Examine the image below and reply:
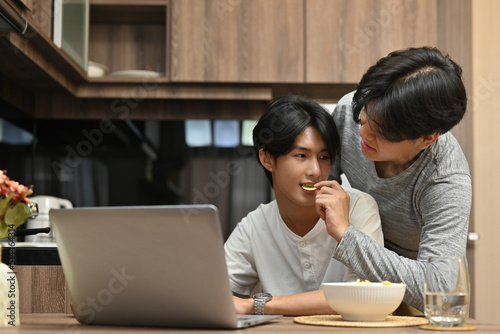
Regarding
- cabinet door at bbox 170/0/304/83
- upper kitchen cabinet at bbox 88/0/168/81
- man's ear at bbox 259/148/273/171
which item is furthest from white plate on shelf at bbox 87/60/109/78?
man's ear at bbox 259/148/273/171

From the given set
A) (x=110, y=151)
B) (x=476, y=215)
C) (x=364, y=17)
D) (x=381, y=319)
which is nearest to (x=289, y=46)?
(x=364, y=17)

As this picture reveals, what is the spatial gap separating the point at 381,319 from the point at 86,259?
501 mm

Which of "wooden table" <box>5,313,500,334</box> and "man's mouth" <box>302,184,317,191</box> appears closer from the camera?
"wooden table" <box>5,313,500,334</box>

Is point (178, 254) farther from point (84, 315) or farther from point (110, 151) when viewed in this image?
point (110, 151)

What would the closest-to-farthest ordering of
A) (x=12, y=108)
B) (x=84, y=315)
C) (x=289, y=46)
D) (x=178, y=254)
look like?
1. (x=178, y=254)
2. (x=84, y=315)
3. (x=12, y=108)
4. (x=289, y=46)

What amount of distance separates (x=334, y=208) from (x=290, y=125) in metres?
0.33

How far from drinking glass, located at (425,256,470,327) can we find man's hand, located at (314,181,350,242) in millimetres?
324

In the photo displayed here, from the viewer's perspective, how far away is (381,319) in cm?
112

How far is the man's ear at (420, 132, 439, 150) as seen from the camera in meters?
1.49

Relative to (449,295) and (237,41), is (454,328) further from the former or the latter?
(237,41)

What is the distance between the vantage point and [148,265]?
99 centimetres

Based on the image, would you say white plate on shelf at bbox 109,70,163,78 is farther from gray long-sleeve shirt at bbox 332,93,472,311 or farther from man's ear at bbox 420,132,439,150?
man's ear at bbox 420,132,439,150

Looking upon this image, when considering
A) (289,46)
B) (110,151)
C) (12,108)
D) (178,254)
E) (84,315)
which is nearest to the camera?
(178,254)

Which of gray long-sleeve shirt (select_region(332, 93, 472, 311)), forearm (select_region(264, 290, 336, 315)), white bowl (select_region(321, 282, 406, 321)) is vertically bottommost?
forearm (select_region(264, 290, 336, 315))
